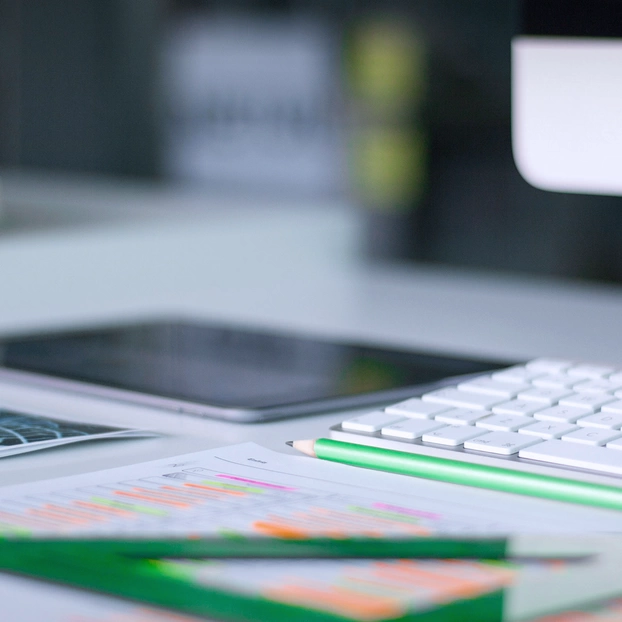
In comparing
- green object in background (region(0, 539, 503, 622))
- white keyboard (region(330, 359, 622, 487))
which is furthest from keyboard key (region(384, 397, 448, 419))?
green object in background (region(0, 539, 503, 622))

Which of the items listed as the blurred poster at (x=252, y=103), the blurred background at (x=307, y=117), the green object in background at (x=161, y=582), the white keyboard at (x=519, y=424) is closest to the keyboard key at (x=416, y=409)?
the white keyboard at (x=519, y=424)

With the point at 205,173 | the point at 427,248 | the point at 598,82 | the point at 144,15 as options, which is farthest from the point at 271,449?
the point at 144,15

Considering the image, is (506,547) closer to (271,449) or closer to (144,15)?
(271,449)

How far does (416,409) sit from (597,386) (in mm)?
100

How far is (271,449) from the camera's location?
52 cm

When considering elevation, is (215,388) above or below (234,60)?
below

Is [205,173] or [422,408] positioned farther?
[205,173]

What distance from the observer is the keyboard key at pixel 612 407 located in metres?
0.53

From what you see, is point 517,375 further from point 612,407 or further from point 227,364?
point 227,364

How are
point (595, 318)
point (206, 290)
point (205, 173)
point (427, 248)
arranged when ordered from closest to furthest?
1. point (595, 318)
2. point (206, 290)
3. point (427, 248)
4. point (205, 173)

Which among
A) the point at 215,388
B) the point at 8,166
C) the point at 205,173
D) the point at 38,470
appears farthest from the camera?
the point at 8,166

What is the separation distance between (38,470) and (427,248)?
842mm

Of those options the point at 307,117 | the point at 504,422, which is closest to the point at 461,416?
the point at 504,422

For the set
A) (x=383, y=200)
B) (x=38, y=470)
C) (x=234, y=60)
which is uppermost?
(x=234, y=60)
